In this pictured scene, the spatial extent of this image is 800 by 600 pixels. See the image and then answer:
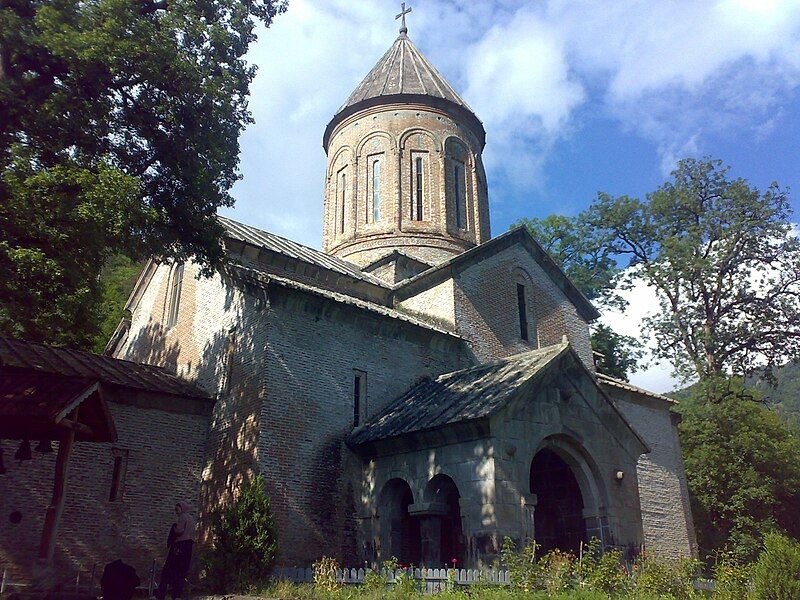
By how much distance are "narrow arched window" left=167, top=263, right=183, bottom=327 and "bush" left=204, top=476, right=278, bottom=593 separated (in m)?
6.17

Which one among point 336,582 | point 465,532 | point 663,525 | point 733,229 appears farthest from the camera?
point 733,229

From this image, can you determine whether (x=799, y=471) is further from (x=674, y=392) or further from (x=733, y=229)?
(x=733, y=229)

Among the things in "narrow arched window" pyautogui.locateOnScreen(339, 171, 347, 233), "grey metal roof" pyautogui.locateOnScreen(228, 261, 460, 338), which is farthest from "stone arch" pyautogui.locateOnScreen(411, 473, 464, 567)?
"narrow arched window" pyautogui.locateOnScreen(339, 171, 347, 233)

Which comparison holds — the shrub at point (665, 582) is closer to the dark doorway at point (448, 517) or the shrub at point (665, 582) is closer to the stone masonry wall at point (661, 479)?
the dark doorway at point (448, 517)

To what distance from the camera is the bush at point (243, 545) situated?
9695 millimetres

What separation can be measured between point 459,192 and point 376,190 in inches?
109

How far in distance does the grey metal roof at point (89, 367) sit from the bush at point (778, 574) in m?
9.48

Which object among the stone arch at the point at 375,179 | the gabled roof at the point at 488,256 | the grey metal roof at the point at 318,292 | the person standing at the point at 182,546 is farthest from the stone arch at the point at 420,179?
the person standing at the point at 182,546

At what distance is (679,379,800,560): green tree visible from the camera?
67.4 ft

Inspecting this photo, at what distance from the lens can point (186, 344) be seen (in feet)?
47.1

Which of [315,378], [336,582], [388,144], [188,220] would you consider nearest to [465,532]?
[336,582]

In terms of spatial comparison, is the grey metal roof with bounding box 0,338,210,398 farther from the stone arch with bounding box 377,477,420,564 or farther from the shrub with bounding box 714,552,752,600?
the shrub with bounding box 714,552,752,600

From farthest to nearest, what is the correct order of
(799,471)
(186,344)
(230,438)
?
(799,471), (186,344), (230,438)

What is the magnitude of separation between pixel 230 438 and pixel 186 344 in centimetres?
314
